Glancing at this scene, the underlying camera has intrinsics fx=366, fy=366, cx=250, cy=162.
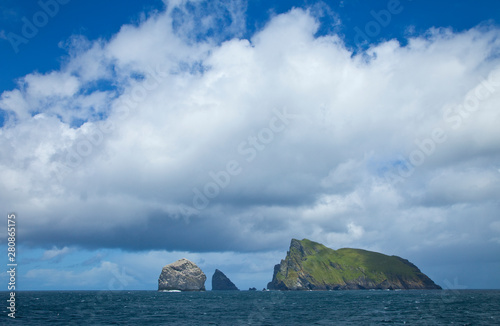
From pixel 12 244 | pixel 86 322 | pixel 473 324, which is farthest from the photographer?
pixel 86 322

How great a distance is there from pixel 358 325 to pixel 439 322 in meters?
20.0

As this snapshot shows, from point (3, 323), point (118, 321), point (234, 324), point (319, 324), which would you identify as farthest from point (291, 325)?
point (3, 323)

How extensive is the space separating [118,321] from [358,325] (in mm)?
55564

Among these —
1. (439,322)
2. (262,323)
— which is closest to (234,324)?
(262,323)

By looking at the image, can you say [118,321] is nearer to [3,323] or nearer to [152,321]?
[152,321]

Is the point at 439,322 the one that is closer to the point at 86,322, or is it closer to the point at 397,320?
the point at 397,320

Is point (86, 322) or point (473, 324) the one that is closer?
point (473, 324)

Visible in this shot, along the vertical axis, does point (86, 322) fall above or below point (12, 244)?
below

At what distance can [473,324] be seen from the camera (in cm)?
7856

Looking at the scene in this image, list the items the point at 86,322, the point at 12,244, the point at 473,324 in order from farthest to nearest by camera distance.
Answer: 1. the point at 86,322
2. the point at 473,324
3. the point at 12,244

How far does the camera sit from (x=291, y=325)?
260 ft

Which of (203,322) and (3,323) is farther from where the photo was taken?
(203,322)

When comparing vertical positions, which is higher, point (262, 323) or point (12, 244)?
point (12, 244)

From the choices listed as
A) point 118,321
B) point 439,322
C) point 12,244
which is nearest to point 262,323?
point 118,321
